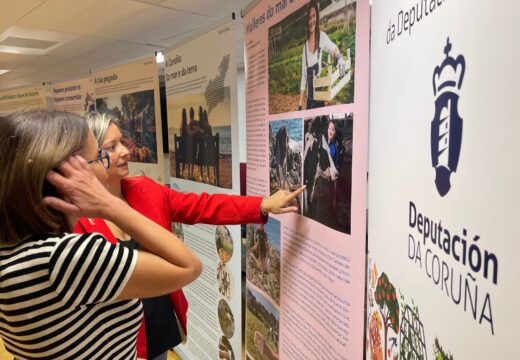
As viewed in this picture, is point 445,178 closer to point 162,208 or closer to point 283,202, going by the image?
point 283,202

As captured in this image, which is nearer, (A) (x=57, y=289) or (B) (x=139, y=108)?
(A) (x=57, y=289)

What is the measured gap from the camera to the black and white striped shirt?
0.84 meters

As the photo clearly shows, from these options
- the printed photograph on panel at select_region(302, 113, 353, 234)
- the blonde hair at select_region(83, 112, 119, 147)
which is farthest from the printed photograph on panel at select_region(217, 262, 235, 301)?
the blonde hair at select_region(83, 112, 119, 147)

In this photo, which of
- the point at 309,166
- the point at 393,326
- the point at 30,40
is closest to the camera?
the point at 393,326

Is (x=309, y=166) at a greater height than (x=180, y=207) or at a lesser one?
greater

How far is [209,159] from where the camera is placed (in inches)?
95.9

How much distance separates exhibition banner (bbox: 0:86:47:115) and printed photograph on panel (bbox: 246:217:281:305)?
383cm

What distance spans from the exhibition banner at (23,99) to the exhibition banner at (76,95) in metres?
0.34

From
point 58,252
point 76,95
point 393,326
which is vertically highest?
point 76,95

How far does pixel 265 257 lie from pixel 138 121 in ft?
6.56

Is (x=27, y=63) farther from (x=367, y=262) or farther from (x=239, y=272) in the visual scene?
(x=367, y=262)

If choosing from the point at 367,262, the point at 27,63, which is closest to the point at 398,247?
the point at 367,262

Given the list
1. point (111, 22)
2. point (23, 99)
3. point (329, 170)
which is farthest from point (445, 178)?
point (23, 99)

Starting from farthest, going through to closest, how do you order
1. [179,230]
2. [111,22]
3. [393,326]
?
1. [111,22]
2. [179,230]
3. [393,326]
